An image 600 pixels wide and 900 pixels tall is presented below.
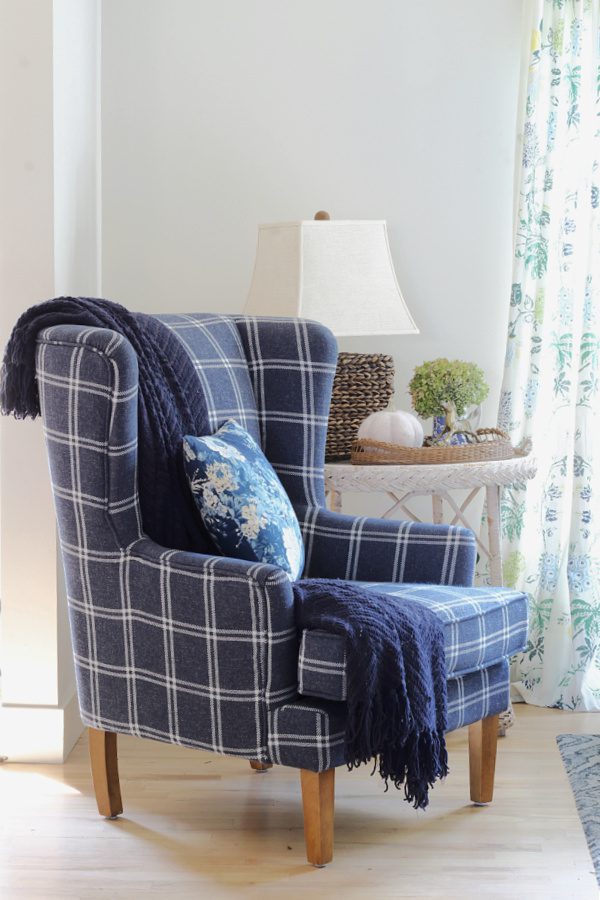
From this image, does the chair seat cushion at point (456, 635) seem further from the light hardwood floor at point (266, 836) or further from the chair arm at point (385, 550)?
the light hardwood floor at point (266, 836)

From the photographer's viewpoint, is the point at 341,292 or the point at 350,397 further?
the point at 350,397

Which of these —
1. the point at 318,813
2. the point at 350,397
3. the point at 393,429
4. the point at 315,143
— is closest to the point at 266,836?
the point at 318,813

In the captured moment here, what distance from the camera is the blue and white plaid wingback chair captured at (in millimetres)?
1858

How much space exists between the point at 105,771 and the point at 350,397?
3.69 feet

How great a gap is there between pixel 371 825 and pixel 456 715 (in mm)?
302

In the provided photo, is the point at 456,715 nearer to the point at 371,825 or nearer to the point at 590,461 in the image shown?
the point at 371,825

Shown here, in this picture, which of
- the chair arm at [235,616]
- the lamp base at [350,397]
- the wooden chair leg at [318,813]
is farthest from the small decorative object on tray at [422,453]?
the wooden chair leg at [318,813]

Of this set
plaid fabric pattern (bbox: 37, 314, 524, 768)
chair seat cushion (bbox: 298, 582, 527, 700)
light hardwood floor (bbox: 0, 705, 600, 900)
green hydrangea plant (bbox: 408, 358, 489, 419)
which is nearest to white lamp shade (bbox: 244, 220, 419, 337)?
green hydrangea plant (bbox: 408, 358, 489, 419)

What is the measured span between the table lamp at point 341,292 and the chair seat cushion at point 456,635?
714 millimetres

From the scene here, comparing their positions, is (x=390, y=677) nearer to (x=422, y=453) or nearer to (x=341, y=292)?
(x=422, y=453)

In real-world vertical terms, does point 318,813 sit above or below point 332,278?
below

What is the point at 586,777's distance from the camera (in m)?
2.40

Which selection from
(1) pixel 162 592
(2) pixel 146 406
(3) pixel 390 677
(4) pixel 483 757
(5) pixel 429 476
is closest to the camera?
(3) pixel 390 677

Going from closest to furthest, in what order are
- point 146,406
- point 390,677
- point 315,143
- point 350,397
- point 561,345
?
point 390,677
point 146,406
point 350,397
point 561,345
point 315,143
